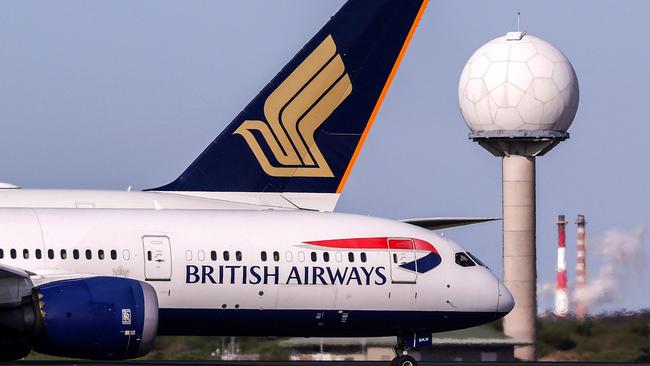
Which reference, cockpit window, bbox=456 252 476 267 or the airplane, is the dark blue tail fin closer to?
the airplane

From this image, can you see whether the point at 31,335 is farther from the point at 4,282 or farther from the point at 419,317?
the point at 419,317

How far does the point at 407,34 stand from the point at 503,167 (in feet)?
93.0

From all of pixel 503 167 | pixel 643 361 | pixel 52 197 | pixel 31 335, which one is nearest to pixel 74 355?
pixel 31 335

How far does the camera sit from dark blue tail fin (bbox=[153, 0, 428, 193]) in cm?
3931

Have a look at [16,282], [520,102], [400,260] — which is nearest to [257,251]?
[400,260]

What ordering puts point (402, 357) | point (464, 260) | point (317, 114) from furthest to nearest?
point (317, 114) < point (464, 260) < point (402, 357)

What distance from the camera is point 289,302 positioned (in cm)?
3522

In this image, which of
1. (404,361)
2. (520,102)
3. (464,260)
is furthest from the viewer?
(520,102)

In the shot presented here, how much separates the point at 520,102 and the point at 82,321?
121 ft

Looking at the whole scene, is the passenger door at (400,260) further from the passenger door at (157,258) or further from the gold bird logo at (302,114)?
the passenger door at (157,258)

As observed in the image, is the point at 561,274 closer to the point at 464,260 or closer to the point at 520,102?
the point at 520,102

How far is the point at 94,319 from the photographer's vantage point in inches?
1230

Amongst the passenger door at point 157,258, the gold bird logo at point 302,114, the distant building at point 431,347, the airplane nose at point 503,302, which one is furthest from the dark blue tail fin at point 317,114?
the distant building at point 431,347

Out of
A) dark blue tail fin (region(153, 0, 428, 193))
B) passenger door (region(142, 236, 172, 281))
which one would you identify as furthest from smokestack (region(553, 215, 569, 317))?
passenger door (region(142, 236, 172, 281))
